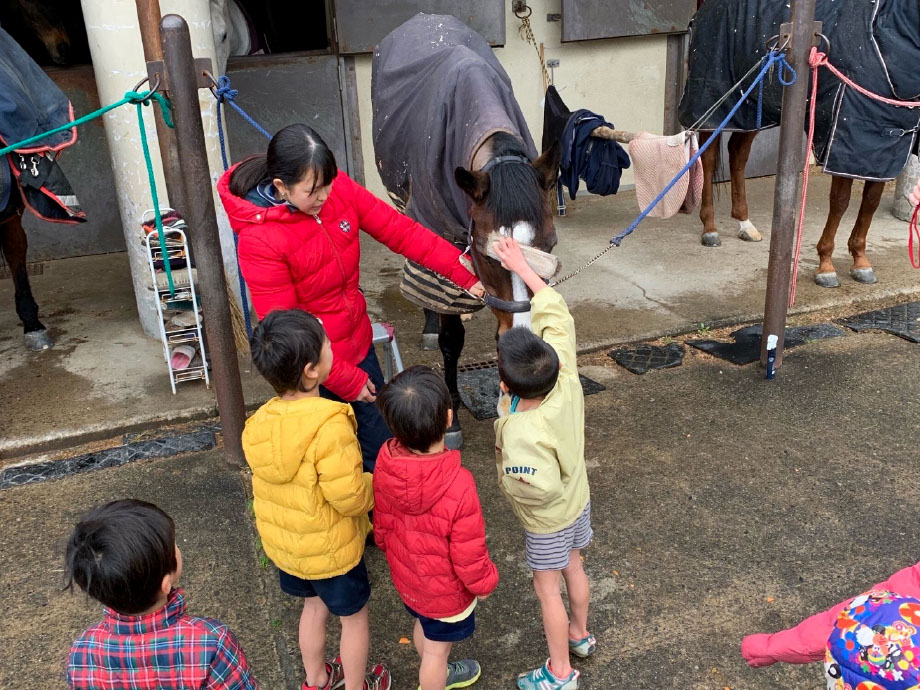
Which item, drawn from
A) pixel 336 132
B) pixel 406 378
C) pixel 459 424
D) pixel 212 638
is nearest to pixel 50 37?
pixel 336 132

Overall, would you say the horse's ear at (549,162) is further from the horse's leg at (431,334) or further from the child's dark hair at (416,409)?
the horse's leg at (431,334)

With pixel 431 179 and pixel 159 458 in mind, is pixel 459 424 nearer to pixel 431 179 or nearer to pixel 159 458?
pixel 431 179

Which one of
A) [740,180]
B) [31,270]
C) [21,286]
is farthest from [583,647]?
[31,270]

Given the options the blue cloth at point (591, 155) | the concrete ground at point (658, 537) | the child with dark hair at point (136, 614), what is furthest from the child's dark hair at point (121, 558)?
the blue cloth at point (591, 155)

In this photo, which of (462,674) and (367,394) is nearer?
(462,674)

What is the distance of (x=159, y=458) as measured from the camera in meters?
3.31

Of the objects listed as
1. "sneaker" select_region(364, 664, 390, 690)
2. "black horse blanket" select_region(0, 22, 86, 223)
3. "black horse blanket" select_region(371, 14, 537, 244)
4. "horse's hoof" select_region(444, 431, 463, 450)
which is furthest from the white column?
"sneaker" select_region(364, 664, 390, 690)

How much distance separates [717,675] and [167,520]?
4.96 ft

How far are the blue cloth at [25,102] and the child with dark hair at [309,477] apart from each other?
2.45 meters

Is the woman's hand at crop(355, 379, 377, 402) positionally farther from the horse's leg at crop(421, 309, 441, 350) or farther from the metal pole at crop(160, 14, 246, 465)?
the horse's leg at crop(421, 309, 441, 350)

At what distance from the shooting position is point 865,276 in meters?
4.95

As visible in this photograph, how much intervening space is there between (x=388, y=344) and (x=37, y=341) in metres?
2.31

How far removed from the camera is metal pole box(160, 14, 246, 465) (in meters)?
2.80

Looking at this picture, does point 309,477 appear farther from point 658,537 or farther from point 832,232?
point 832,232
